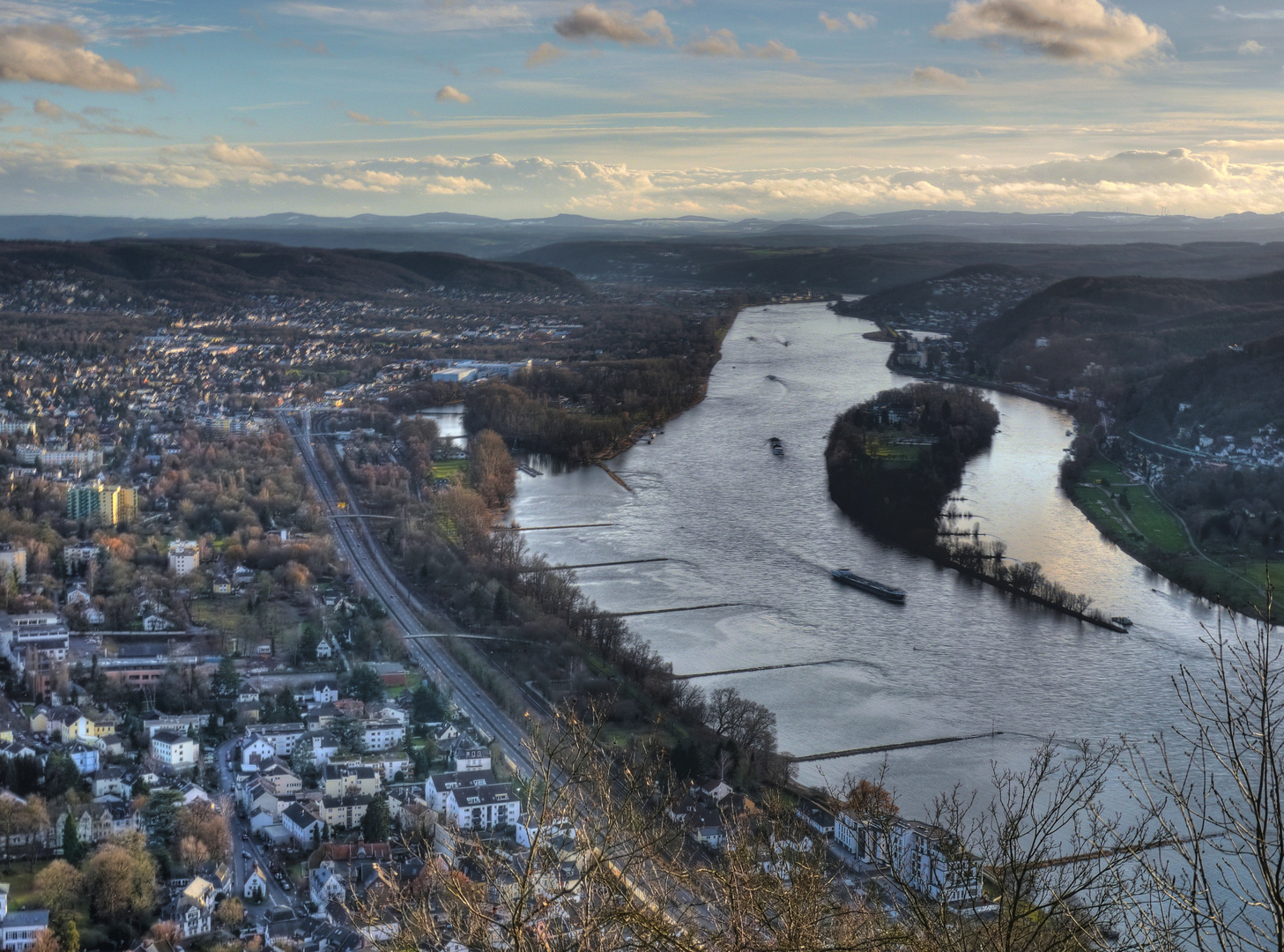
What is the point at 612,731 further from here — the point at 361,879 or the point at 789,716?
the point at 361,879

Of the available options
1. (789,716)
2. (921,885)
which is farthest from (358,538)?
(921,885)

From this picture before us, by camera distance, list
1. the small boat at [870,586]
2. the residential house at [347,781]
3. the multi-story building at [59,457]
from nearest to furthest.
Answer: the residential house at [347,781]
the small boat at [870,586]
the multi-story building at [59,457]

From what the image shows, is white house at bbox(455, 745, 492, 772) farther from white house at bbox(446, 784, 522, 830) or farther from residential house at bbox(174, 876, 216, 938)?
residential house at bbox(174, 876, 216, 938)

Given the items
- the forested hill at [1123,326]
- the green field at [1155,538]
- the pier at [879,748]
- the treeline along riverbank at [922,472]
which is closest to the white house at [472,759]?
the pier at [879,748]

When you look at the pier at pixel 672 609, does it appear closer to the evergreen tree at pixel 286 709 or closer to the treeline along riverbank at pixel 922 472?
the treeline along riverbank at pixel 922 472

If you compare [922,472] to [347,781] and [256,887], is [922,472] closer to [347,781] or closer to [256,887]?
[347,781]

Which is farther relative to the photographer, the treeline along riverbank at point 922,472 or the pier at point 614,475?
the pier at point 614,475
